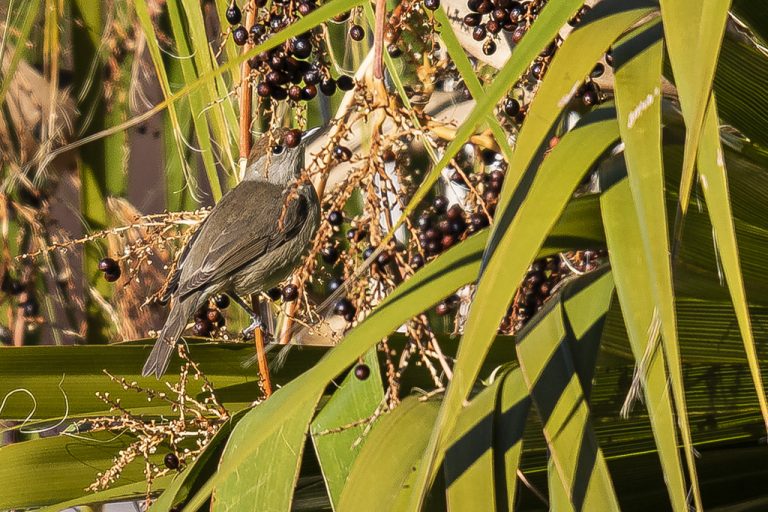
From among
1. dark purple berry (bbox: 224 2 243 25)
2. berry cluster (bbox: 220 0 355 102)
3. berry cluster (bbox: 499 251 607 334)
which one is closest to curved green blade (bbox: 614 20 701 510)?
berry cluster (bbox: 499 251 607 334)

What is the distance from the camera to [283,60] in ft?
4.90

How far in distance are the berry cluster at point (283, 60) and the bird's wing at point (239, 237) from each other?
0.61 meters

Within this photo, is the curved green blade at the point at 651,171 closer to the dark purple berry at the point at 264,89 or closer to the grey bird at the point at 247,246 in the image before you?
the dark purple berry at the point at 264,89

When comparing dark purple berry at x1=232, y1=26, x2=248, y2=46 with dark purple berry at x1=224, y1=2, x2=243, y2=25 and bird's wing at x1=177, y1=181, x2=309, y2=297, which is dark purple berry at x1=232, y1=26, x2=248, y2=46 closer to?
dark purple berry at x1=224, y1=2, x2=243, y2=25

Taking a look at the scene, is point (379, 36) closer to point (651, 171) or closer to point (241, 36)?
point (241, 36)

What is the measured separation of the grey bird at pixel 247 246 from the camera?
2.14 m

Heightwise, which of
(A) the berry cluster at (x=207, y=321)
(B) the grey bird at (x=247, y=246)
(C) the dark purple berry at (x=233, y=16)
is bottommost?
(A) the berry cluster at (x=207, y=321)

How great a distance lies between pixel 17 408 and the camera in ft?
5.02

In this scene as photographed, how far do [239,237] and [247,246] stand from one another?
0.03m

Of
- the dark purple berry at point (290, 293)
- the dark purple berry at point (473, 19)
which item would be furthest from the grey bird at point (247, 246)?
the dark purple berry at point (473, 19)

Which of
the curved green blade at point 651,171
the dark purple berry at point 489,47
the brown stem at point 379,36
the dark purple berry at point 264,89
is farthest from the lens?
the dark purple berry at point 489,47

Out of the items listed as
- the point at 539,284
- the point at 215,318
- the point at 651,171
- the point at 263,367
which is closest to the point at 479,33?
the point at 539,284

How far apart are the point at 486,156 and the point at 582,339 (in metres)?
0.93

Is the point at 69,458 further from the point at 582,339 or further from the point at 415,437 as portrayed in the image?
the point at 582,339
